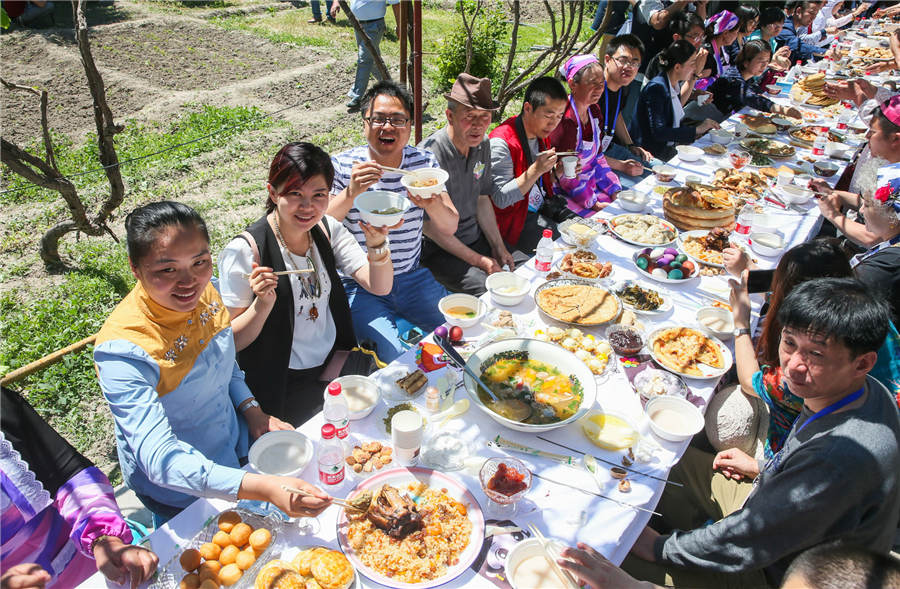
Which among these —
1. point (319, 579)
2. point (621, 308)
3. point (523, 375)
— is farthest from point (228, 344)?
point (621, 308)

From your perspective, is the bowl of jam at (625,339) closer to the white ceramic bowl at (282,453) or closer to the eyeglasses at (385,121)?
the white ceramic bowl at (282,453)

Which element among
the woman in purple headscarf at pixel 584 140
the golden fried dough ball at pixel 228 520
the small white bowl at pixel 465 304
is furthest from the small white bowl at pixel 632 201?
the golden fried dough ball at pixel 228 520

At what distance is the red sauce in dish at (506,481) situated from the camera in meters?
1.97

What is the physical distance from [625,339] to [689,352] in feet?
1.15

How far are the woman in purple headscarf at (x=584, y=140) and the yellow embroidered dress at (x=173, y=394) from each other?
140 inches

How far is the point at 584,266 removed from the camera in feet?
11.7

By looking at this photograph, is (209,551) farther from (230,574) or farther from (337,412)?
(337,412)

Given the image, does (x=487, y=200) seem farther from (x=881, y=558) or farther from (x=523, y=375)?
(x=881, y=558)

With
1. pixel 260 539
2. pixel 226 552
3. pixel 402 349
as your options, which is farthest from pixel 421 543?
pixel 402 349

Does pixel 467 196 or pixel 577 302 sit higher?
pixel 467 196

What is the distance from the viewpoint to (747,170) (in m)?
5.25

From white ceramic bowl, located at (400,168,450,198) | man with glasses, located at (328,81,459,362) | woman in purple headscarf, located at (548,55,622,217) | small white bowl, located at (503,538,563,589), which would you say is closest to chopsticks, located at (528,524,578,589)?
small white bowl, located at (503,538,563,589)

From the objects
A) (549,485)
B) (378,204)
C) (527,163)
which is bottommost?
(549,485)

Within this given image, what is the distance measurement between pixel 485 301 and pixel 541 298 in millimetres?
347
